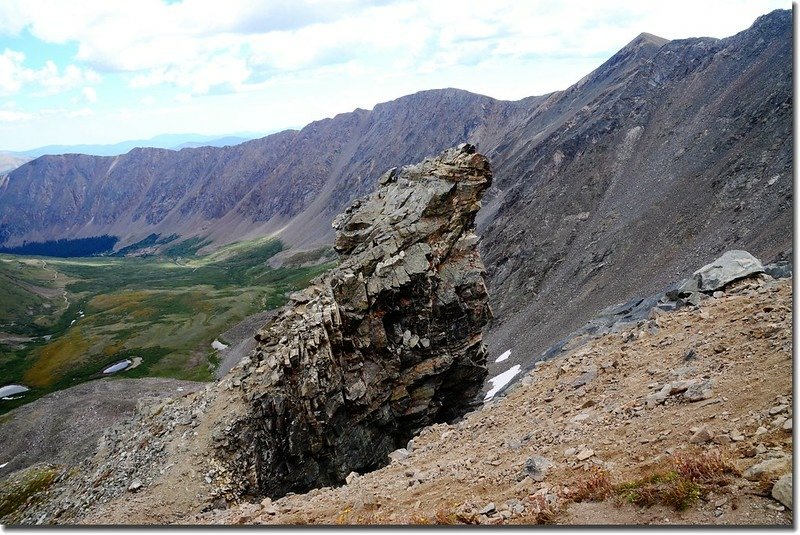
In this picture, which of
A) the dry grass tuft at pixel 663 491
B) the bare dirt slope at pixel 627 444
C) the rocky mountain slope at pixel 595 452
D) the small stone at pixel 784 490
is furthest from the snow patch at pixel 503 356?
the small stone at pixel 784 490

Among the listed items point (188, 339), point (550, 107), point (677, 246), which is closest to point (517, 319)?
point (677, 246)

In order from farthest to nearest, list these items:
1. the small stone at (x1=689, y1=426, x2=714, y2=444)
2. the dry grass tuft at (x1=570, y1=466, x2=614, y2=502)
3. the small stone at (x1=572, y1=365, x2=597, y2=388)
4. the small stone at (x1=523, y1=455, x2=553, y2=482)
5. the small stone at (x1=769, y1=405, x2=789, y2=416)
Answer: the small stone at (x1=572, y1=365, x2=597, y2=388) → the small stone at (x1=523, y1=455, x2=553, y2=482) → the small stone at (x1=689, y1=426, x2=714, y2=444) → the small stone at (x1=769, y1=405, x2=789, y2=416) → the dry grass tuft at (x1=570, y1=466, x2=614, y2=502)

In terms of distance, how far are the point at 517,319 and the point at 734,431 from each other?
72.0m

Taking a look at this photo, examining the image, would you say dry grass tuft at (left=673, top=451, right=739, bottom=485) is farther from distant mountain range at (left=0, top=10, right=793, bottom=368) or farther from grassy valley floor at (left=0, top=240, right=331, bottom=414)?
grassy valley floor at (left=0, top=240, right=331, bottom=414)

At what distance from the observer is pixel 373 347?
34719mm

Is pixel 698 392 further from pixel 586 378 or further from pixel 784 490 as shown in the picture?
pixel 586 378

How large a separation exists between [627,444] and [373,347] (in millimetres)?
22231

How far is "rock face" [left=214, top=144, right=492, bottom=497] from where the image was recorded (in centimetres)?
2922

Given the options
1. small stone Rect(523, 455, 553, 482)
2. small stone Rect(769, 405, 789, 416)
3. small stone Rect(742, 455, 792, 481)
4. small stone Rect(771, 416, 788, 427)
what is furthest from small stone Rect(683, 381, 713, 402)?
small stone Rect(742, 455, 792, 481)

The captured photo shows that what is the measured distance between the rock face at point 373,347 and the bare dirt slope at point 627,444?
7.87 meters

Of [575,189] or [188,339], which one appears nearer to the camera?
[575,189]

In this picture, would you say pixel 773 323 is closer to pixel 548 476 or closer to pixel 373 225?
pixel 548 476

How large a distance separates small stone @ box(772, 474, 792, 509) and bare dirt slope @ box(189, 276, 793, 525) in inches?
5.6

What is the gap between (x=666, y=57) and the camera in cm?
14138
